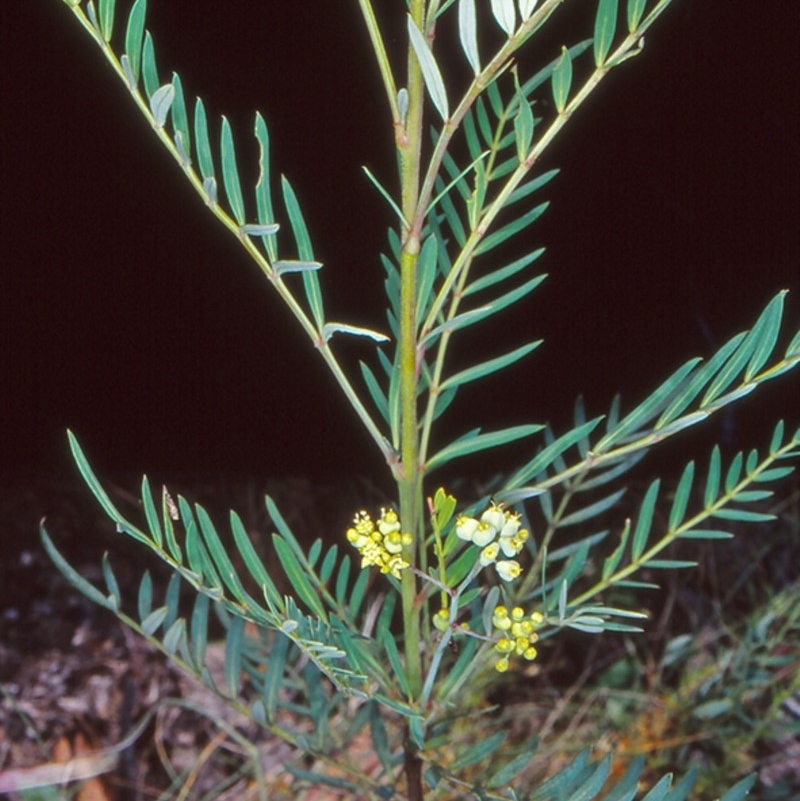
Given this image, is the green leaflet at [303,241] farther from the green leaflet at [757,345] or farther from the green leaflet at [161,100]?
the green leaflet at [757,345]

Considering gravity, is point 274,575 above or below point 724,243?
below

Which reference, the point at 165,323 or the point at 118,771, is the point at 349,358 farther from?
the point at 118,771

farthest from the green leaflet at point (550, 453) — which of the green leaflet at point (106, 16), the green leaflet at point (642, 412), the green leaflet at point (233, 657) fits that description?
the green leaflet at point (106, 16)

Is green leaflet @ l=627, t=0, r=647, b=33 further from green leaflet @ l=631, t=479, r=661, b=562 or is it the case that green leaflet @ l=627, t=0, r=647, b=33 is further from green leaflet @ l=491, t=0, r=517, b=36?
green leaflet @ l=631, t=479, r=661, b=562

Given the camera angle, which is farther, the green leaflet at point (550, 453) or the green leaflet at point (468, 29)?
the green leaflet at point (550, 453)

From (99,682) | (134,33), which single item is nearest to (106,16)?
(134,33)

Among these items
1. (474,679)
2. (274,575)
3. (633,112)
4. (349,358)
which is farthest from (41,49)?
(474,679)

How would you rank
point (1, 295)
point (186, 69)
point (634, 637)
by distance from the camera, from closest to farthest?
point (186, 69)
point (1, 295)
point (634, 637)

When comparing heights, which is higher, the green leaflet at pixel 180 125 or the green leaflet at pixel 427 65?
the green leaflet at pixel 180 125
